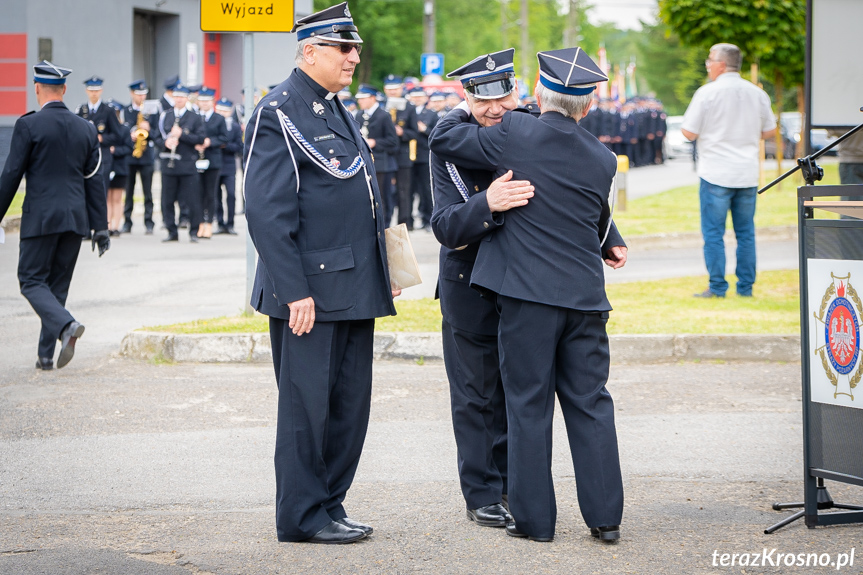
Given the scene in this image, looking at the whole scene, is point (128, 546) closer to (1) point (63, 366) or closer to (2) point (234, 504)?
(2) point (234, 504)

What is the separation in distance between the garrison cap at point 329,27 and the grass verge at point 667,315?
171 inches

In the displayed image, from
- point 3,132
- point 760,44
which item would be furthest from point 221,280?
point 3,132

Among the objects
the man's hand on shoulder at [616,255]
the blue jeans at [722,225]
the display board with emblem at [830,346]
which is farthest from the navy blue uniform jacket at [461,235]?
the blue jeans at [722,225]

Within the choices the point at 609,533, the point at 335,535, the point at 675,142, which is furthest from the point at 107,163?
the point at 675,142

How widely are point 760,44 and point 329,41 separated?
1769 cm

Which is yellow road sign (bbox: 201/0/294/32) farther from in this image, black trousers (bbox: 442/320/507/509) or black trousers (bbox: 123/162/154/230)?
black trousers (bbox: 123/162/154/230)

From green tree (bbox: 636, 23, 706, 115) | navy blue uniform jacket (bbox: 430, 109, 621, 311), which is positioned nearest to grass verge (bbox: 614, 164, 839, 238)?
navy blue uniform jacket (bbox: 430, 109, 621, 311)

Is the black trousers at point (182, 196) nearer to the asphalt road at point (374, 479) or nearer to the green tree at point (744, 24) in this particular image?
the asphalt road at point (374, 479)

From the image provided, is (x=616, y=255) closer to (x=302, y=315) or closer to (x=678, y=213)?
(x=302, y=315)

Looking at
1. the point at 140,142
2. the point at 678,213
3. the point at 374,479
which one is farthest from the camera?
the point at 678,213

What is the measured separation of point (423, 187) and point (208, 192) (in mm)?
3656

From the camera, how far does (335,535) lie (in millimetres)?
4453

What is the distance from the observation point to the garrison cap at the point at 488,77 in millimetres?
4527
